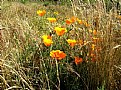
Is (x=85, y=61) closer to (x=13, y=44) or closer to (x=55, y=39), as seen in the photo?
(x=55, y=39)

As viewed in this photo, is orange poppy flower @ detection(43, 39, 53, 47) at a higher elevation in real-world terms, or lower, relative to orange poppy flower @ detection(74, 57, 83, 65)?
higher

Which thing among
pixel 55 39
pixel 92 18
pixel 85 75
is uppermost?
pixel 92 18

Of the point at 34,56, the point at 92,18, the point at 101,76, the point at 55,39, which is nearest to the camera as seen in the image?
the point at 101,76

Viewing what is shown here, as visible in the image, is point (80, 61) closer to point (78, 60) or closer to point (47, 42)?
point (78, 60)

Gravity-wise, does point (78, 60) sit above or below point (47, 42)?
below

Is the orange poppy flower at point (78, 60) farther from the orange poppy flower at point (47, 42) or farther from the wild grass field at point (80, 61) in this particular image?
the orange poppy flower at point (47, 42)

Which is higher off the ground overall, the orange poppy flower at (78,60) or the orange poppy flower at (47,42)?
the orange poppy flower at (47,42)

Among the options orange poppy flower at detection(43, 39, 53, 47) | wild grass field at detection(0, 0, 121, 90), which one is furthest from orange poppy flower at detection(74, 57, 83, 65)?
orange poppy flower at detection(43, 39, 53, 47)

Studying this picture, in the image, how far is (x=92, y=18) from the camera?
221 centimetres

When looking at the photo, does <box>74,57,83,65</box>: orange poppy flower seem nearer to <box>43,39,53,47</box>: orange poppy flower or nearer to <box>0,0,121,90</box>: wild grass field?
<box>0,0,121,90</box>: wild grass field

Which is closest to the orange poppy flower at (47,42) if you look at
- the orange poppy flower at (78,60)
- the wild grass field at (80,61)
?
the wild grass field at (80,61)

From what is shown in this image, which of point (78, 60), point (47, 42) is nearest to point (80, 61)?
point (78, 60)

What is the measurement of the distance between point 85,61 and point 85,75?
0.10 meters

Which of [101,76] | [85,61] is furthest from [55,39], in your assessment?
[101,76]
